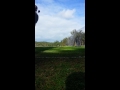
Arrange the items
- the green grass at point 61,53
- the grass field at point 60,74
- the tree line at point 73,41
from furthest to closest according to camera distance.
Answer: the tree line at point 73,41
the green grass at point 61,53
the grass field at point 60,74

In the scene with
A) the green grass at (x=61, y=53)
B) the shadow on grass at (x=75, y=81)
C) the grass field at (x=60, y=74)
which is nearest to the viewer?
the shadow on grass at (x=75, y=81)

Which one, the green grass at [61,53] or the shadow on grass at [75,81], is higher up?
the green grass at [61,53]

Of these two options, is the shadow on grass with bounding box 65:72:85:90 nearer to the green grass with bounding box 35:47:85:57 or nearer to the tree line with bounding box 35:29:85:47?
the green grass with bounding box 35:47:85:57

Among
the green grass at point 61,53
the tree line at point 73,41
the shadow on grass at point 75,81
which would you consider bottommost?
the shadow on grass at point 75,81

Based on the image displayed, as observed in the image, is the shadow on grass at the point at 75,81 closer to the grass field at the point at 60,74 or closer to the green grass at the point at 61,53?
the grass field at the point at 60,74

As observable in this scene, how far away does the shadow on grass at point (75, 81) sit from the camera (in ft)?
17.8

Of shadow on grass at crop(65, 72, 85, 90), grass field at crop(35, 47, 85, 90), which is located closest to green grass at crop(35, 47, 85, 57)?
grass field at crop(35, 47, 85, 90)

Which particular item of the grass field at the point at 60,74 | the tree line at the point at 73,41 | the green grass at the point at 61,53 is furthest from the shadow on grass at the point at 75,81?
→ the tree line at the point at 73,41

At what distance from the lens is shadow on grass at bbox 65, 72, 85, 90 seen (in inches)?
213
